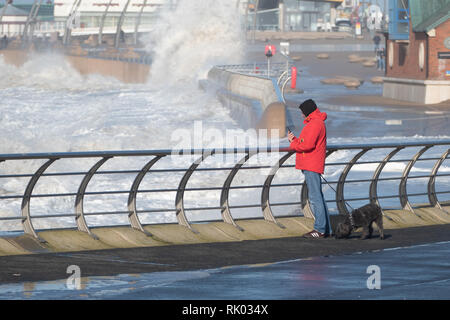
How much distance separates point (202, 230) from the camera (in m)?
11.4

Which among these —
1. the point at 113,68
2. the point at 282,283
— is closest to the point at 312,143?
the point at 282,283

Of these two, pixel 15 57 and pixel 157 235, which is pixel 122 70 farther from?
pixel 157 235

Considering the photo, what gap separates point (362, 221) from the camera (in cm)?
1123

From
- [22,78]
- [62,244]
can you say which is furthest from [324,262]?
[22,78]

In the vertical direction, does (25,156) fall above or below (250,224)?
above

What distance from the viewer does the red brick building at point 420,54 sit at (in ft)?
165

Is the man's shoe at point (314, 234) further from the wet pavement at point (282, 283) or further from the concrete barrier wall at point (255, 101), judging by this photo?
the concrete barrier wall at point (255, 101)

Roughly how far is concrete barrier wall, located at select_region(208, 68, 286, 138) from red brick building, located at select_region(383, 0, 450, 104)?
10006mm

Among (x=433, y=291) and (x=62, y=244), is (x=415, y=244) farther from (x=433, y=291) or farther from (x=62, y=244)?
(x=62, y=244)

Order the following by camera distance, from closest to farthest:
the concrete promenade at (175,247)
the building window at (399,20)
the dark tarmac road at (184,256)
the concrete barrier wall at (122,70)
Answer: the dark tarmac road at (184,256)
the concrete promenade at (175,247)
the building window at (399,20)
the concrete barrier wall at (122,70)

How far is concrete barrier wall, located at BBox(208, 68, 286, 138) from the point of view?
117ft

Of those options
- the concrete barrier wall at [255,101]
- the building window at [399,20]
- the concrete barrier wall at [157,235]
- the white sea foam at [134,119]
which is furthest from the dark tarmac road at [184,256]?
the building window at [399,20]

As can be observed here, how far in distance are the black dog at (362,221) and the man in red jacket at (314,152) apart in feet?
0.65
